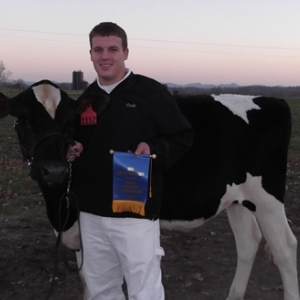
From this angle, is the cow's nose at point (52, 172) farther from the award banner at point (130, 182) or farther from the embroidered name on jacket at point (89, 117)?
the embroidered name on jacket at point (89, 117)

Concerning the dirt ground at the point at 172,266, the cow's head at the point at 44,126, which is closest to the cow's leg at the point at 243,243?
the dirt ground at the point at 172,266

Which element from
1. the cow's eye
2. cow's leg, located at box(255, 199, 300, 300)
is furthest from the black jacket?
cow's leg, located at box(255, 199, 300, 300)

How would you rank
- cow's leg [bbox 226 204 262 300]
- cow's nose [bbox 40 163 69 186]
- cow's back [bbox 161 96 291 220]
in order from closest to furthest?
cow's nose [bbox 40 163 69 186] < cow's back [bbox 161 96 291 220] < cow's leg [bbox 226 204 262 300]

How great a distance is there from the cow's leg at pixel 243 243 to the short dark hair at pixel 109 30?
2.43 meters

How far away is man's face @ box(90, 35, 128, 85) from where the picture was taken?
2746 mm

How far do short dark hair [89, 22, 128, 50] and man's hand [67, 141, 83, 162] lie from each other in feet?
2.33

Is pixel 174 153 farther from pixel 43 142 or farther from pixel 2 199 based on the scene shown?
pixel 2 199

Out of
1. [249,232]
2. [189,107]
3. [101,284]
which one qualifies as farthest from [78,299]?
[189,107]

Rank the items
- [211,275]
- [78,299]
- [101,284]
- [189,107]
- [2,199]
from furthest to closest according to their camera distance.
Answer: [2,199]
[211,275]
[78,299]
[189,107]
[101,284]

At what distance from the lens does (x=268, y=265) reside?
205 inches

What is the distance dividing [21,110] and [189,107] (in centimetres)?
172

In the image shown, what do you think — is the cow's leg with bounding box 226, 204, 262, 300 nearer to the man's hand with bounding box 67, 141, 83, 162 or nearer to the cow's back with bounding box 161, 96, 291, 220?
the cow's back with bounding box 161, 96, 291, 220

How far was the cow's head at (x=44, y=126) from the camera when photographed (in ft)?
8.47

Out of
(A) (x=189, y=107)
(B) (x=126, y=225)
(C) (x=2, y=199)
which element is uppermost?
(A) (x=189, y=107)
